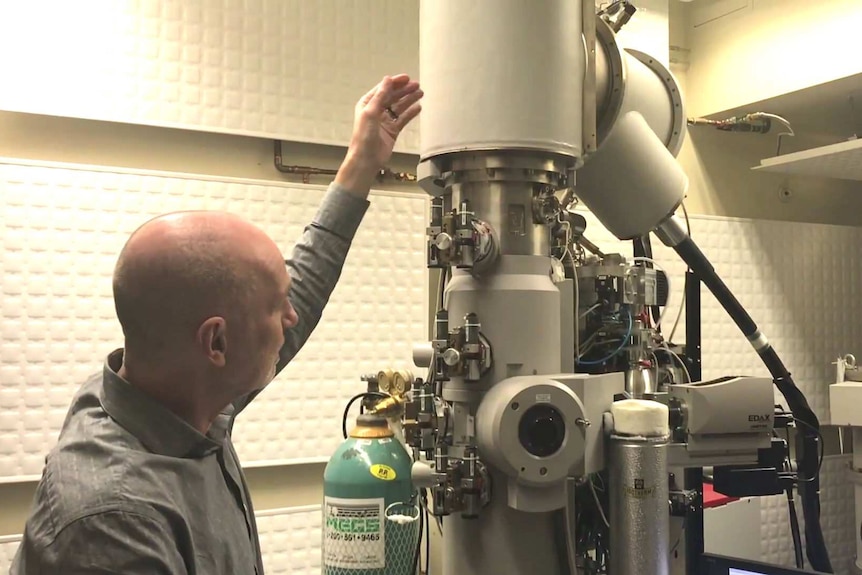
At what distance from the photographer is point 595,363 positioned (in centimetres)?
151

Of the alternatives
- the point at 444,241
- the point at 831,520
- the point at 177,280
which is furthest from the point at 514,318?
the point at 831,520

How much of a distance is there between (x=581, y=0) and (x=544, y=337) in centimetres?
62

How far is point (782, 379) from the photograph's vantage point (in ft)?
8.00

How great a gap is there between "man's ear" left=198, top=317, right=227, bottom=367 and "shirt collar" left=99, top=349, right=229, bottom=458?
0.09 metres

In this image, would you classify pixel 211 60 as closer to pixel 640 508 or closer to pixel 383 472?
pixel 383 472

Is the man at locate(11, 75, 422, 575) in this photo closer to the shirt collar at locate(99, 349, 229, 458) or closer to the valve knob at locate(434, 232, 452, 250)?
the shirt collar at locate(99, 349, 229, 458)

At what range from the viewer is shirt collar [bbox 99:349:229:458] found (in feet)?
3.14

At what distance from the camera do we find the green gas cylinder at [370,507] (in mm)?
1642

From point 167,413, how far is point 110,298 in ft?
4.82

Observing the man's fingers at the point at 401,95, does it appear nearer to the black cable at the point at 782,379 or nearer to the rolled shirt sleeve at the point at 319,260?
the rolled shirt sleeve at the point at 319,260

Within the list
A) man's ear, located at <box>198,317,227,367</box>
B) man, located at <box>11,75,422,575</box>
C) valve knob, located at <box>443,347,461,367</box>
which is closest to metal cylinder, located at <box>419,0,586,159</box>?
valve knob, located at <box>443,347,461,367</box>

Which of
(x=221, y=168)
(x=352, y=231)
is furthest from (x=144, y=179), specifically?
(x=352, y=231)

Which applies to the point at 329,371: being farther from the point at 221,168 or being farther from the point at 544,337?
the point at 544,337

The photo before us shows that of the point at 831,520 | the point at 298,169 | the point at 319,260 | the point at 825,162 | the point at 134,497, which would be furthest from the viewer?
the point at 831,520
